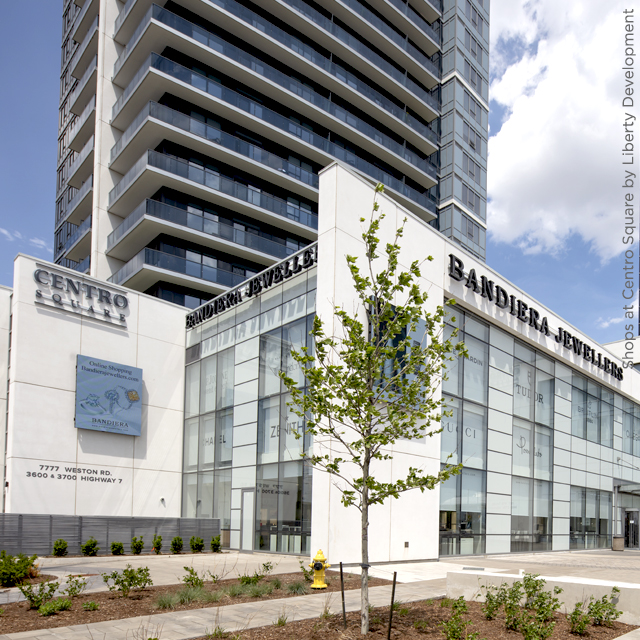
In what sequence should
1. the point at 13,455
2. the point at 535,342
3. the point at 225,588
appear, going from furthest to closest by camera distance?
the point at 535,342, the point at 13,455, the point at 225,588

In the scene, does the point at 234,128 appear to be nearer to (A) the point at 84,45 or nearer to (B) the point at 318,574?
(A) the point at 84,45

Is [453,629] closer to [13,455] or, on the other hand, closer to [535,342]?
[13,455]

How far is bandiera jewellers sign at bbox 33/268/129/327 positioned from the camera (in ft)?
77.4

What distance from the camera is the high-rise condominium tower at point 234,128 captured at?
117ft

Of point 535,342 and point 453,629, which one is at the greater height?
point 535,342

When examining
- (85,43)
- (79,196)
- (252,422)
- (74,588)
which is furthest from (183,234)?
(74,588)

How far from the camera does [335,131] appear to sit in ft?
146

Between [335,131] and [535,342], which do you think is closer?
[535,342]

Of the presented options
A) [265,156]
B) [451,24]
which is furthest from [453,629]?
[451,24]

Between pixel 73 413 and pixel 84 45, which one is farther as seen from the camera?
pixel 84 45

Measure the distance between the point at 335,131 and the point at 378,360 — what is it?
38074 millimetres

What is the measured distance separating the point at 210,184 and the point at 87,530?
2176 cm

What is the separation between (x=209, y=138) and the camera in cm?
3634

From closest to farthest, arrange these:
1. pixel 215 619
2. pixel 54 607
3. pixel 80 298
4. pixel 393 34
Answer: pixel 215 619
pixel 54 607
pixel 80 298
pixel 393 34
